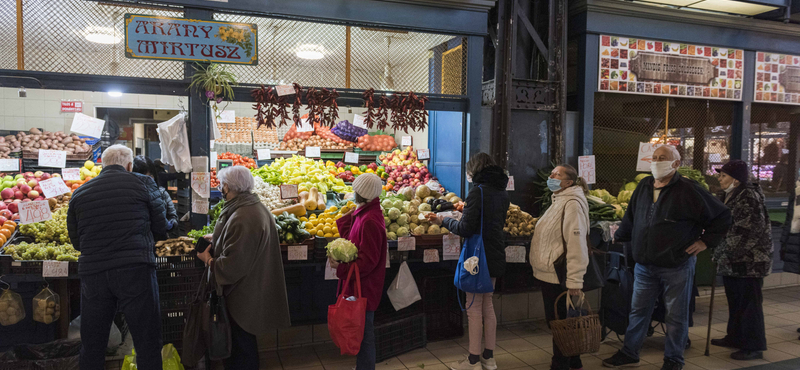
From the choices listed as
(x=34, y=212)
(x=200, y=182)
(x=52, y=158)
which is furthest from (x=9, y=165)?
(x=200, y=182)

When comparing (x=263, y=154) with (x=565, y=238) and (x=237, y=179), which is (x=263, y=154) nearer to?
(x=237, y=179)

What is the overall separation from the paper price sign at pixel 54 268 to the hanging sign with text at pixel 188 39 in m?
1.98

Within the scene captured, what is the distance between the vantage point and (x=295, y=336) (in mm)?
5004

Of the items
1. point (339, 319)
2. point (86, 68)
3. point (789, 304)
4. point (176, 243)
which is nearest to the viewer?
point (339, 319)

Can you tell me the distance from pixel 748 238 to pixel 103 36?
640cm

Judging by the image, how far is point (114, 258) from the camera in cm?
342

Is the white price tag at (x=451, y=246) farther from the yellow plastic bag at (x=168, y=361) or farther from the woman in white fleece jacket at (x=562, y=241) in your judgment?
the yellow plastic bag at (x=168, y=361)

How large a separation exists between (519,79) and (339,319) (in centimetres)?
397

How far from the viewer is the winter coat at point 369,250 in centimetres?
352

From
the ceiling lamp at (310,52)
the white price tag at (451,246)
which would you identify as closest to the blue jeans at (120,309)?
the white price tag at (451,246)

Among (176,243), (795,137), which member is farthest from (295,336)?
(795,137)

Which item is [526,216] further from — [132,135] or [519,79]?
[132,135]

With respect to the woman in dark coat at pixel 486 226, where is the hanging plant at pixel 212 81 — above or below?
above

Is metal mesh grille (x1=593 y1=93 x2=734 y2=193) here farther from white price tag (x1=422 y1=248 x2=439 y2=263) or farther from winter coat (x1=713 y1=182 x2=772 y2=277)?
white price tag (x1=422 y1=248 x2=439 y2=263)
